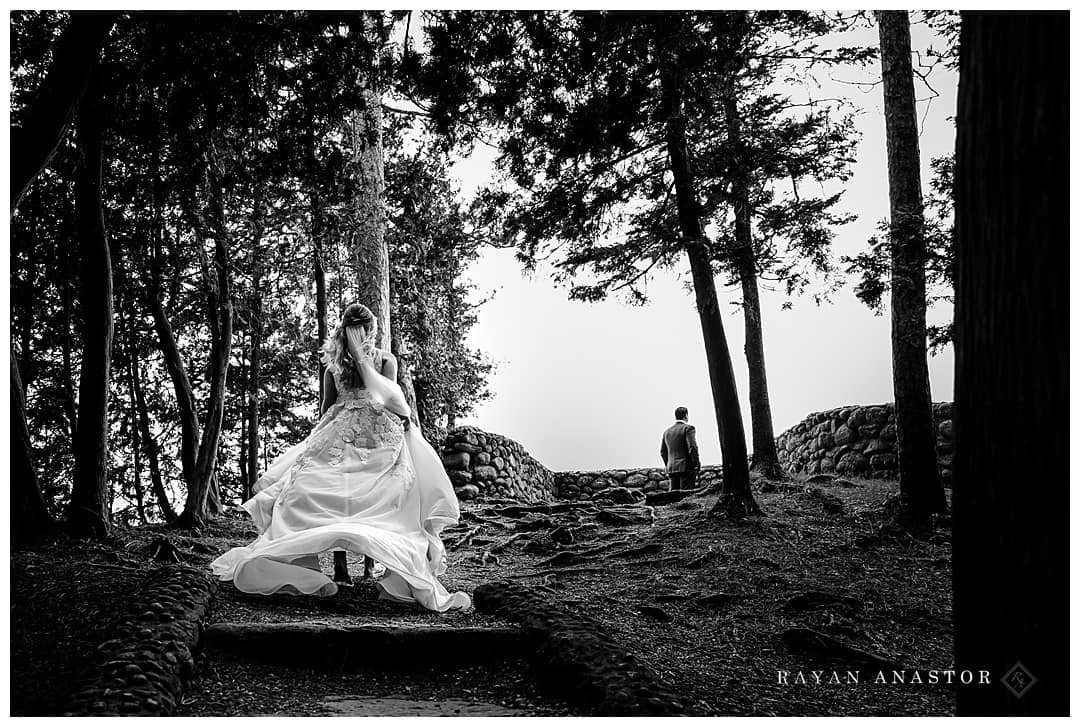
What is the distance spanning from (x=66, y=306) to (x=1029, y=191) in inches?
446

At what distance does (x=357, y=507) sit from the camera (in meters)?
5.69

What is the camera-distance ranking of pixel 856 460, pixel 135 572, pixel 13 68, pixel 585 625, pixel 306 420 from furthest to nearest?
pixel 306 420, pixel 856 460, pixel 13 68, pixel 135 572, pixel 585 625

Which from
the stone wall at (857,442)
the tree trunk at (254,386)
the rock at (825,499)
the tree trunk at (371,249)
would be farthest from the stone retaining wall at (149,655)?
the stone wall at (857,442)

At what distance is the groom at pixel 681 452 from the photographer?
13727mm

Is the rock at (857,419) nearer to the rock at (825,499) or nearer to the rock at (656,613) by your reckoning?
the rock at (825,499)

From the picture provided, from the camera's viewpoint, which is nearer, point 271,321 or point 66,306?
point 66,306

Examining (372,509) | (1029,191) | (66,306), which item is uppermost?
(66,306)

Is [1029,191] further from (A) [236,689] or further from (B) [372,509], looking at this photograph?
(B) [372,509]

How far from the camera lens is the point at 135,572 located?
5.59 m

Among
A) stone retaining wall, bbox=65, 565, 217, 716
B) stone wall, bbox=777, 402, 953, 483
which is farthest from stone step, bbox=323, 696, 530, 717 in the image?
stone wall, bbox=777, 402, 953, 483

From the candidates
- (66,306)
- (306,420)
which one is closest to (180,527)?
(66,306)

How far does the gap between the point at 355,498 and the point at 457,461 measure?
9343mm

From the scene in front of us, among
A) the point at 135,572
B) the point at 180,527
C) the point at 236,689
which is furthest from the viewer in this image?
the point at 180,527

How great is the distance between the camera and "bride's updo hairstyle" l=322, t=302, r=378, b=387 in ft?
20.9
